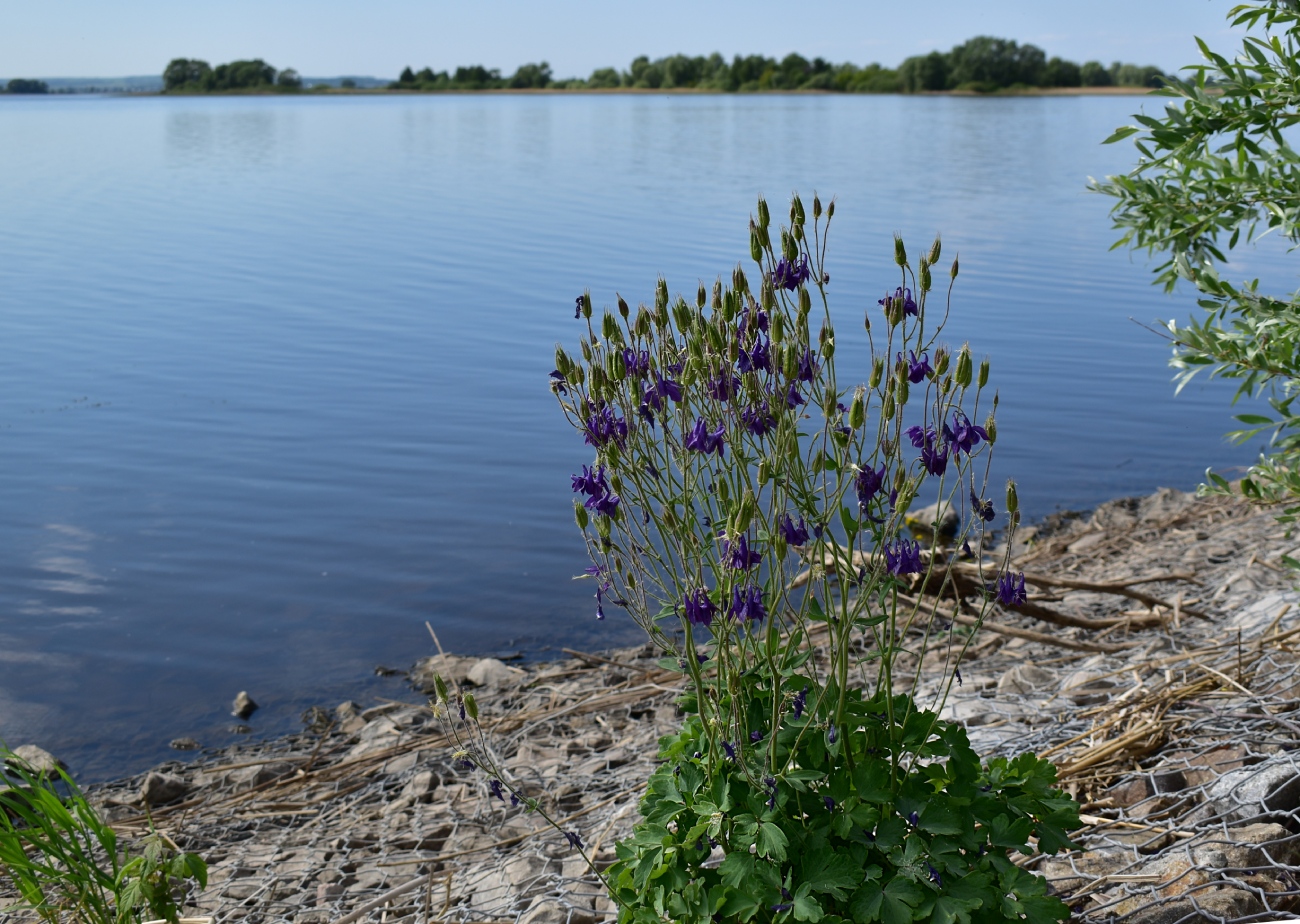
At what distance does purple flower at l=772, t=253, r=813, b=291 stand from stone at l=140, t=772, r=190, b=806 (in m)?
3.95

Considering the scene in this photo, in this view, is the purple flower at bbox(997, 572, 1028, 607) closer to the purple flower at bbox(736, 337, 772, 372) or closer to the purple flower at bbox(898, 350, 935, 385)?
the purple flower at bbox(898, 350, 935, 385)

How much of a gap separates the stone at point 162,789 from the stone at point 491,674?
160cm

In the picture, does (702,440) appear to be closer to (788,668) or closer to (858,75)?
(788,668)

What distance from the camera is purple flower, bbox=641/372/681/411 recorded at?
239cm

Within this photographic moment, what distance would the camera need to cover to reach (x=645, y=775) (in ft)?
13.5

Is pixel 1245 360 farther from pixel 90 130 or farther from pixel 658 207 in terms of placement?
pixel 90 130

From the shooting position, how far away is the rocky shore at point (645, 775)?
2942mm

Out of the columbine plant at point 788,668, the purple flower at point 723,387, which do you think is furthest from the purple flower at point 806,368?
the purple flower at point 723,387

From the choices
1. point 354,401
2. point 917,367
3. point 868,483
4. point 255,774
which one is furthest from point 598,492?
point 354,401

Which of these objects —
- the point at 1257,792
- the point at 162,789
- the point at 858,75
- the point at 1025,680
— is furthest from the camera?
the point at 858,75

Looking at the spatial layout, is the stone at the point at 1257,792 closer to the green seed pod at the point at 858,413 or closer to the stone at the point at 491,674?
the green seed pod at the point at 858,413

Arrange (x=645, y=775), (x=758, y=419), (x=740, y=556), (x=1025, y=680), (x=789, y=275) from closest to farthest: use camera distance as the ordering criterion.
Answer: (x=740, y=556)
(x=758, y=419)
(x=789, y=275)
(x=645, y=775)
(x=1025, y=680)

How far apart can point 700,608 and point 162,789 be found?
3789mm

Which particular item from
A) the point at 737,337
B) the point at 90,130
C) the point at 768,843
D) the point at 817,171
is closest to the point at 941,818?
the point at 768,843
